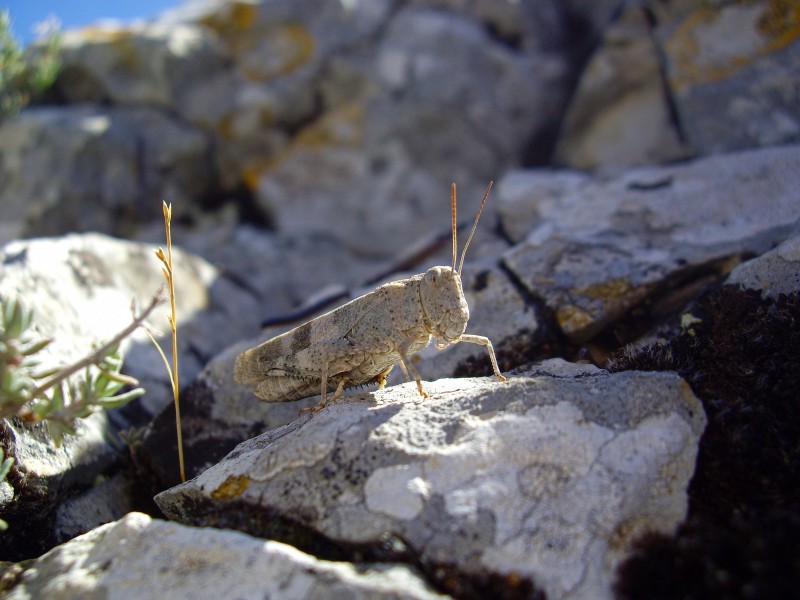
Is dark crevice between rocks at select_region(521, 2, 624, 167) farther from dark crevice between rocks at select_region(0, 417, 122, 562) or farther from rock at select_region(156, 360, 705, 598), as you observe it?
dark crevice between rocks at select_region(0, 417, 122, 562)

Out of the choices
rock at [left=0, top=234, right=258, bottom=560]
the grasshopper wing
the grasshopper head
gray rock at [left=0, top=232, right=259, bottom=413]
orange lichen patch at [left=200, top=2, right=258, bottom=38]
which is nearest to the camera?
rock at [left=0, top=234, right=258, bottom=560]

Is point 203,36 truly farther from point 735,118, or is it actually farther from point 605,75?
point 735,118

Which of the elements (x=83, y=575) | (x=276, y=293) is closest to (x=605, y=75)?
(x=276, y=293)

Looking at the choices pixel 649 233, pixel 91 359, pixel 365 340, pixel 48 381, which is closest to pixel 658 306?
pixel 649 233

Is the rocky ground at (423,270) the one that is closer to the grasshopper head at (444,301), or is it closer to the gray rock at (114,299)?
the gray rock at (114,299)

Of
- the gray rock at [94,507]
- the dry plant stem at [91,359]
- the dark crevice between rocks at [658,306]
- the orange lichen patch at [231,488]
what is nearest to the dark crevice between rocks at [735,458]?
the dark crevice between rocks at [658,306]

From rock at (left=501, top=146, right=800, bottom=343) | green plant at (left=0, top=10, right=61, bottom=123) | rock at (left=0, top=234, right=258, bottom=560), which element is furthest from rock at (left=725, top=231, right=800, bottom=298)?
green plant at (left=0, top=10, right=61, bottom=123)

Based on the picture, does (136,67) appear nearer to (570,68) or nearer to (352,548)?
(570,68)
